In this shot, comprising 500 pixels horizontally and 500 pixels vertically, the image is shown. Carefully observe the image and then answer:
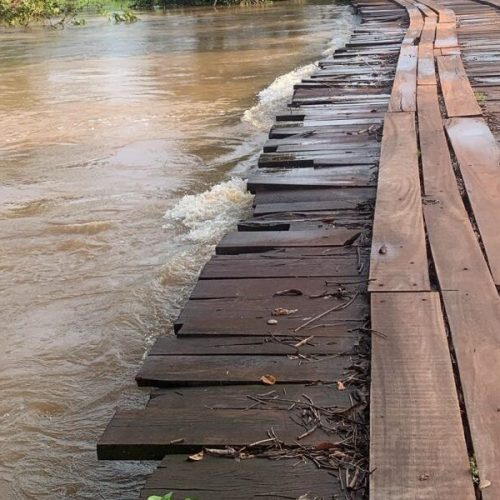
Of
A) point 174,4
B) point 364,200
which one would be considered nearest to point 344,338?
point 364,200

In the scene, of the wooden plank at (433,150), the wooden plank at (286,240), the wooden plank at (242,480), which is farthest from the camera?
the wooden plank at (433,150)

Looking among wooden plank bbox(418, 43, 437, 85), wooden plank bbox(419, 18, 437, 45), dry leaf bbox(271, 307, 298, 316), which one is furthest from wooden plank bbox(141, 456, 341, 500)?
wooden plank bbox(419, 18, 437, 45)

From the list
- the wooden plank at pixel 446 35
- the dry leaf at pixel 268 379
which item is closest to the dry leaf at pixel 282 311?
the dry leaf at pixel 268 379

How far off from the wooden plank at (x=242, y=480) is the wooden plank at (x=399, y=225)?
→ 1146mm

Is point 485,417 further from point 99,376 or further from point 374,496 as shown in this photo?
point 99,376

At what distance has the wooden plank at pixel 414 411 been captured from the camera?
2049 millimetres

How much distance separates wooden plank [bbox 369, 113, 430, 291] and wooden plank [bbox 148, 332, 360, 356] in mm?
420

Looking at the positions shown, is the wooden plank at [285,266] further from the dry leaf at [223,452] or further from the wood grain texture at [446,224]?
the dry leaf at [223,452]

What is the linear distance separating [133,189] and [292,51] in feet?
32.8

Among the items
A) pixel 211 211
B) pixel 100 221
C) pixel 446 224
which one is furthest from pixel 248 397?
pixel 100 221

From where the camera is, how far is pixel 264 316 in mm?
3082

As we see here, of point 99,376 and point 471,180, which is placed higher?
point 471,180

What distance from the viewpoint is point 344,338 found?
2848 millimetres

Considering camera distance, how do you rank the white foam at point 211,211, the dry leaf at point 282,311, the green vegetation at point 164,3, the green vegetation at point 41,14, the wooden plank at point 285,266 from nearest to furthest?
1. the dry leaf at point 282,311
2. the wooden plank at point 285,266
3. the white foam at point 211,211
4. the green vegetation at point 41,14
5. the green vegetation at point 164,3
